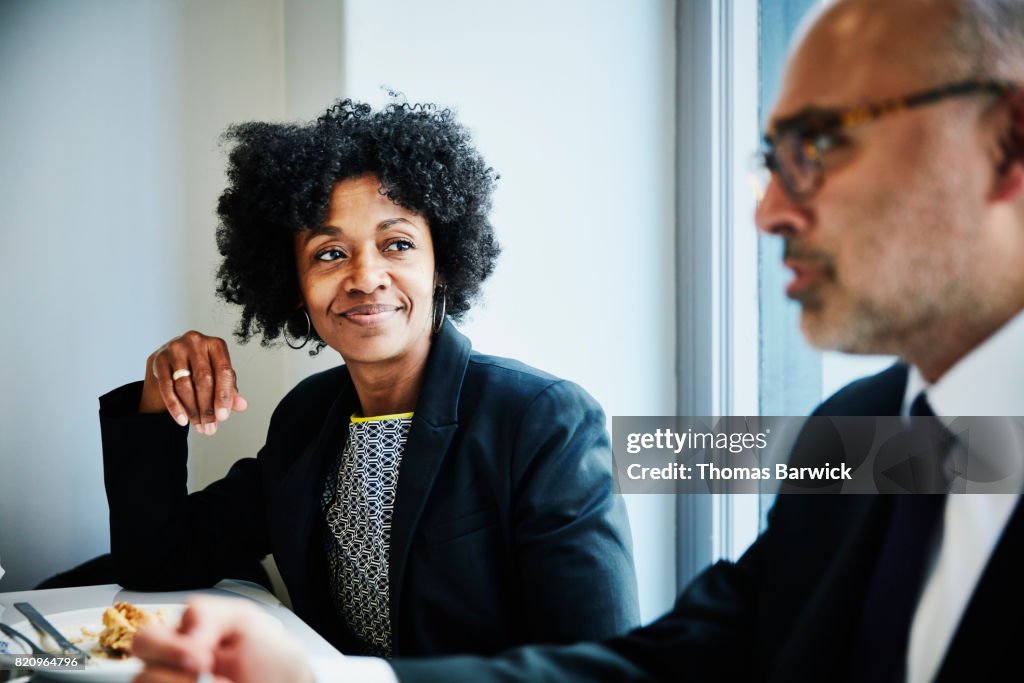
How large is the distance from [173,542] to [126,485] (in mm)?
137

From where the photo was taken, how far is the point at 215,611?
2.63ft

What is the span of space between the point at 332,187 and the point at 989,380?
3.89 feet

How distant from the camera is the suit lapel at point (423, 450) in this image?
1.45 metres

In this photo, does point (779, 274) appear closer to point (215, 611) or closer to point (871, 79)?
point (871, 79)

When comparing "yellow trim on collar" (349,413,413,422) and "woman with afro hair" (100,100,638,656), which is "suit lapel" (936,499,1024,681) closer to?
"woman with afro hair" (100,100,638,656)

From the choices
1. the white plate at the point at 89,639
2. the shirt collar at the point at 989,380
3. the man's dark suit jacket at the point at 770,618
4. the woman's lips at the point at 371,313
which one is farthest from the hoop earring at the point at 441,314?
the shirt collar at the point at 989,380

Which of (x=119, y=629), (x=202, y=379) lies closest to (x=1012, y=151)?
(x=119, y=629)

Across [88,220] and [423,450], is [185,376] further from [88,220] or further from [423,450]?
[88,220]

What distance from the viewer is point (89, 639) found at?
1317 millimetres

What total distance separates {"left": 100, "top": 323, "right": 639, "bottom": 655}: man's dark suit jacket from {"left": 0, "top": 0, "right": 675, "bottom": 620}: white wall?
0.44 metres

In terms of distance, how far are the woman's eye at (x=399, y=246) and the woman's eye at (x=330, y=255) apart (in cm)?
8

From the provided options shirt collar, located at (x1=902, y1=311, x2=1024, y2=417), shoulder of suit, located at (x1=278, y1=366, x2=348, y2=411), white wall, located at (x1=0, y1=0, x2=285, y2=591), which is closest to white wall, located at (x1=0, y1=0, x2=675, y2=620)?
white wall, located at (x1=0, y1=0, x2=285, y2=591)

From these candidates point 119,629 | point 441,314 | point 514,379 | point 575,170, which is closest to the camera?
point 119,629

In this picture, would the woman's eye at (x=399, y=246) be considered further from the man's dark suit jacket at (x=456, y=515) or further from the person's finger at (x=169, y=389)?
the person's finger at (x=169, y=389)
